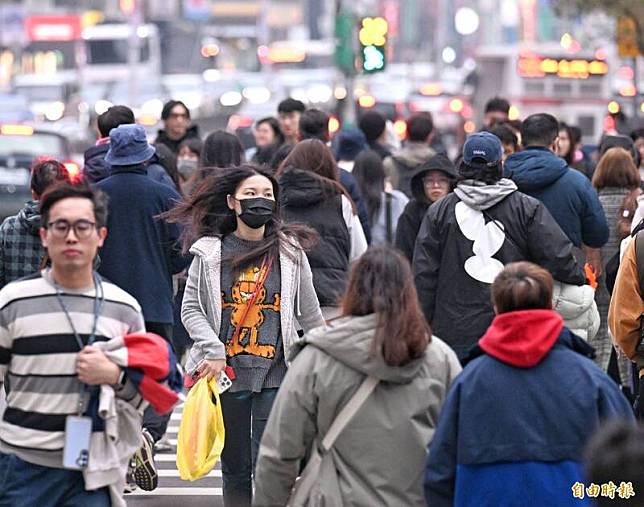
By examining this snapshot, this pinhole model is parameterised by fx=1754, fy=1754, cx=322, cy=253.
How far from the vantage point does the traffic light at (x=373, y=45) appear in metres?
26.2

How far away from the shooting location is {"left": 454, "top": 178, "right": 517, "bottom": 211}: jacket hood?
8914 mm

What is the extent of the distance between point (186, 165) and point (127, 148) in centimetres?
476

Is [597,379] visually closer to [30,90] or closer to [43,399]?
[43,399]

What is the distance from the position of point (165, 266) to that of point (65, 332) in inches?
155

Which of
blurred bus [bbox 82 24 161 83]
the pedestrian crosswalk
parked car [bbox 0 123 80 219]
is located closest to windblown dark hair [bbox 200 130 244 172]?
the pedestrian crosswalk

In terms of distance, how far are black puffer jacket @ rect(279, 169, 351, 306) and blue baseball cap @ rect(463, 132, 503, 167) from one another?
103cm

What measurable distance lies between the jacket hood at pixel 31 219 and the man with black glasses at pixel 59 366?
96.7 inches

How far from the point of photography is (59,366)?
19.7 feet

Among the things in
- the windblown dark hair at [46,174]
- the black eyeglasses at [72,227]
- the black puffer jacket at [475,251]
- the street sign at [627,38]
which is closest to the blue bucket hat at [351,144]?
the black puffer jacket at [475,251]

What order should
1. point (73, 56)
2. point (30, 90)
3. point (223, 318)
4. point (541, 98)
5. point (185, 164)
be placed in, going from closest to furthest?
point (223, 318) < point (185, 164) < point (541, 98) < point (30, 90) < point (73, 56)

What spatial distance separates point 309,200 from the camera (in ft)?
32.3

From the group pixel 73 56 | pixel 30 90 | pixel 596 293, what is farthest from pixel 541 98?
pixel 73 56

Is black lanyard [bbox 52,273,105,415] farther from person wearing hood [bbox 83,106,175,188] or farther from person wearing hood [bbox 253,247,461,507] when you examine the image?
person wearing hood [bbox 83,106,175,188]

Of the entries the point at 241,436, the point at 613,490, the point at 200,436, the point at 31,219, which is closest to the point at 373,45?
the point at 31,219
